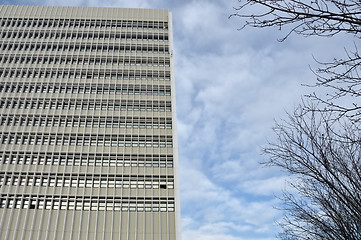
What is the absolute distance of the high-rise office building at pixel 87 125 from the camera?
28.2 metres

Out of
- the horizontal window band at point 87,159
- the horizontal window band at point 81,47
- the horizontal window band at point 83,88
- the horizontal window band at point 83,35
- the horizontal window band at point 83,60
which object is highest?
the horizontal window band at point 83,35

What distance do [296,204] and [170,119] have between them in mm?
26568

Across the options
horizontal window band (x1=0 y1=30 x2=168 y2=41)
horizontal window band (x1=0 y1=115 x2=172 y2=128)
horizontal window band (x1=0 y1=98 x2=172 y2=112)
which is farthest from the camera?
horizontal window band (x1=0 y1=30 x2=168 y2=41)

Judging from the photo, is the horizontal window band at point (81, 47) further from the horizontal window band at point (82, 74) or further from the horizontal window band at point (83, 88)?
the horizontal window band at point (83, 88)

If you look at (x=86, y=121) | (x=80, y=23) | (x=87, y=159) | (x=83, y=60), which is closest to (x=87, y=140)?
(x=87, y=159)

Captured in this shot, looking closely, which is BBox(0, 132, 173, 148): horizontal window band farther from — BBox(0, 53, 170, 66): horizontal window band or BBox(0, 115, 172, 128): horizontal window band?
BBox(0, 53, 170, 66): horizontal window band

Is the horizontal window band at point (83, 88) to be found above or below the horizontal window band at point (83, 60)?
below

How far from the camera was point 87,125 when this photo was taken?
3500 cm

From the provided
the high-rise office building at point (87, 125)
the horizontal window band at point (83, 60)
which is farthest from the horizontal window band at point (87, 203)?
the horizontal window band at point (83, 60)

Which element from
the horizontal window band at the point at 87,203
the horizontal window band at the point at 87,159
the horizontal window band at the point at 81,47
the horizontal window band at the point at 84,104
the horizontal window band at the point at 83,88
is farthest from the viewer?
the horizontal window band at the point at 81,47

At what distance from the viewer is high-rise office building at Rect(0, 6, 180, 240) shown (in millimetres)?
28203

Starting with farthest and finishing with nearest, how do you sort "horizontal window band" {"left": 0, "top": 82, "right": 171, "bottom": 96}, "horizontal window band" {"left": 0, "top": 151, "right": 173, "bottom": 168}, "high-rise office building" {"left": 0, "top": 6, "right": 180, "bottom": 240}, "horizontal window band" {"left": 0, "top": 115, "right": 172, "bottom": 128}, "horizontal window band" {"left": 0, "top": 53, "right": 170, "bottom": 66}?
"horizontal window band" {"left": 0, "top": 53, "right": 170, "bottom": 66}, "horizontal window band" {"left": 0, "top": 82, "right": 171, "bottom": 96}, "horizontal window band" {"left": 0, "top": 115, "right": 172, "bottom": 128}, "horizontal window band" {"left": 0, "top": 151, "right": 173, "bottom": 168}, "high-rise office building" {"left": 0, "top": 6, "right": 180, "bottom": 240}

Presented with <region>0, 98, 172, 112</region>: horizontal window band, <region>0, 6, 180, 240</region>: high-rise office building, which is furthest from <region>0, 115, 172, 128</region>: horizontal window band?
<region>0, 98, 172, 112</region>: horizontal window band

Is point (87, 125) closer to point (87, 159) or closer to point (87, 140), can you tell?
point (87, 140)
